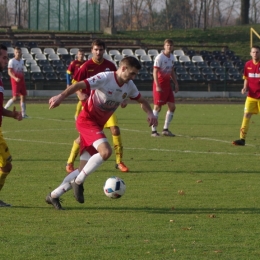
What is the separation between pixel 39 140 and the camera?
1653 cm

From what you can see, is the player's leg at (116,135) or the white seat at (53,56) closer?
the player's leg at (116,135)

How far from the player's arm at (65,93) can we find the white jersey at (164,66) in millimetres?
9738

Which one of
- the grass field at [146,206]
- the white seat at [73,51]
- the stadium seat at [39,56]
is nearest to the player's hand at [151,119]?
the grass field at [146,206]

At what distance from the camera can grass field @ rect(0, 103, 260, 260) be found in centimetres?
650

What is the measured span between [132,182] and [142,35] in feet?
135

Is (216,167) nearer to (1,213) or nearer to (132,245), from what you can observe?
(1,213)

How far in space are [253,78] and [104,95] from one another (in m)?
8.11

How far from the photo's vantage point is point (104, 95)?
835cm

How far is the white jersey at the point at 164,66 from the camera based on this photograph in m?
17.7

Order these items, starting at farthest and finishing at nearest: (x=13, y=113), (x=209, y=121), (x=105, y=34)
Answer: (x=105, y=34), (x=209, y=121), (x=13, y=113)

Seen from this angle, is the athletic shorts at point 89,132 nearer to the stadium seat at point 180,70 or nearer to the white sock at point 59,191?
the white sock at point 59,191

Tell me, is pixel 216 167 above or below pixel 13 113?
below

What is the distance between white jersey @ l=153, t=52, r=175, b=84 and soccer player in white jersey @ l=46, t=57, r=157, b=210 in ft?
29.6

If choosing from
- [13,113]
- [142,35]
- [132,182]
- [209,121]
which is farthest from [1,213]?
[142,35]
